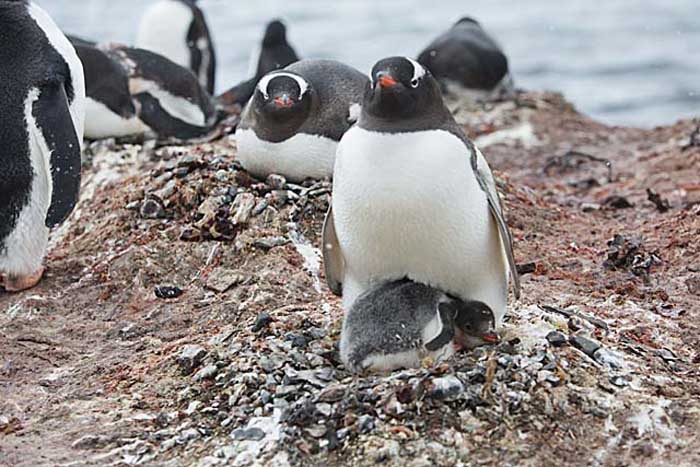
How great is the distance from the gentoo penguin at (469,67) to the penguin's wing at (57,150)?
6.09 metres

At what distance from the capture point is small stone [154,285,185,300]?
6012mm

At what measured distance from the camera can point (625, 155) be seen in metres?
10.5

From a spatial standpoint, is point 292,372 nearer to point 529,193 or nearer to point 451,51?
point 529,193

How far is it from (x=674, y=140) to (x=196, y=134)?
4.13m

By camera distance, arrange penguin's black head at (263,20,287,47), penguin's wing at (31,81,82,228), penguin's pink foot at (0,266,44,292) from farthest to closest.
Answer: penguin's black head at (263,20,287,47) → penguin's pink foot at (0,266,44,292) → penguin's wing at (31,81,82,228)

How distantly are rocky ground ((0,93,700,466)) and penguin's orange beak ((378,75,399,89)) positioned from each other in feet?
3.36

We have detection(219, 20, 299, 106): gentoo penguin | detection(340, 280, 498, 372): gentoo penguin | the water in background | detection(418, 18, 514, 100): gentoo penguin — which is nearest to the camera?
detection(340, 280, 498, 372): gentoo penguin

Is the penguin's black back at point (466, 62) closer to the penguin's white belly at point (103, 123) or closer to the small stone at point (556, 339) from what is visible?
the penguin's white belly at point (103, 123)

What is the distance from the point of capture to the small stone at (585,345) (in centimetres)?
468

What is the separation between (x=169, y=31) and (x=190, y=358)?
790 centimetres

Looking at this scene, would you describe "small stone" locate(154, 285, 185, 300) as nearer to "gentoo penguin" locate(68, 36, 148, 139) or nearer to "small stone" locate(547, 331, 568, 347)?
"small stone" locate(547, 331, 568, 347)

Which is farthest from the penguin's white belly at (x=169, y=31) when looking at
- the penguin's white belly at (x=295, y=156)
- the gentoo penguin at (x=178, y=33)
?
the penguin's white belly at (x=295, y=156)

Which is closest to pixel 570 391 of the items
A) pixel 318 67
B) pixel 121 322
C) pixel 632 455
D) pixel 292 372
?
pixel 632 455

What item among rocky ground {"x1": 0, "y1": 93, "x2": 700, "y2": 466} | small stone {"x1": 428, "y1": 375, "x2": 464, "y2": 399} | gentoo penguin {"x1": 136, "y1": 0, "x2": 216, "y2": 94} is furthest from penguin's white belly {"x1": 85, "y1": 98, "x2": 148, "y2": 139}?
small stone {"x1": 428, "y1": 375, "x2": 464, "y2": 399}
